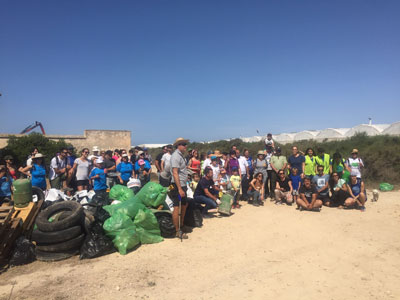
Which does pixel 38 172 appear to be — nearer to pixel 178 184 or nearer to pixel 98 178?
pixel 98 178

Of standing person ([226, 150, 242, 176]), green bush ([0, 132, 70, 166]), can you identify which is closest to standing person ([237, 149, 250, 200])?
standing person ([226, 150, 242, 176])

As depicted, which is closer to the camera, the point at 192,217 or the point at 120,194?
the point at 192,217

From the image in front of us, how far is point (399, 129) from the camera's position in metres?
21.8

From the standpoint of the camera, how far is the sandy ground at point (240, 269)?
3.37 m

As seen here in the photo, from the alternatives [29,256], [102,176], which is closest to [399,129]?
[102,176]

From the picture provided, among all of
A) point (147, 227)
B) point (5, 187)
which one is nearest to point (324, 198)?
point (147, 227)

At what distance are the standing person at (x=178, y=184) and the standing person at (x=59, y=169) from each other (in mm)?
3798

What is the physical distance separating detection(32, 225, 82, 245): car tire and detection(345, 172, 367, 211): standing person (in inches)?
271

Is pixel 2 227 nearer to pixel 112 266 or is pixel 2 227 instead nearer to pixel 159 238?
pixel 112 266

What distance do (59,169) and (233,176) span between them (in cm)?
499

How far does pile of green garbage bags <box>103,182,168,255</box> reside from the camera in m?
4.56

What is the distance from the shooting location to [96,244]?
4.36m

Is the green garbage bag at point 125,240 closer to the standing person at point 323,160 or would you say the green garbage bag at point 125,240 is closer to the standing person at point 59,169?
the standing person at point 59,169

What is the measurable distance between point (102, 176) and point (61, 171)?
3.79ft
